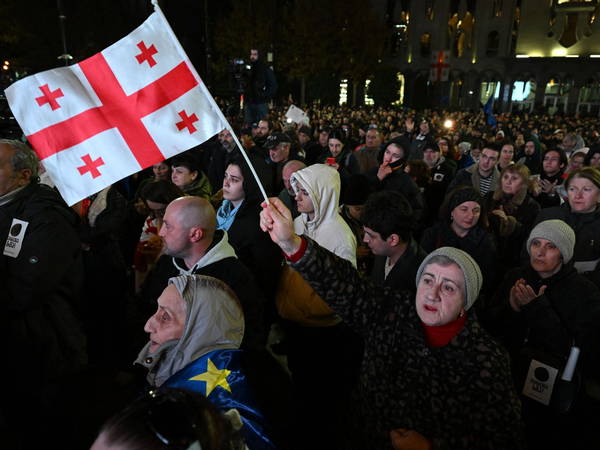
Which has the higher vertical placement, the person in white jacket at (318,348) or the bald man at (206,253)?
the bald man at (206,253)

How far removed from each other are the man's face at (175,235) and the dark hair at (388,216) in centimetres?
121

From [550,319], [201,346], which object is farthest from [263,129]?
[201,346]

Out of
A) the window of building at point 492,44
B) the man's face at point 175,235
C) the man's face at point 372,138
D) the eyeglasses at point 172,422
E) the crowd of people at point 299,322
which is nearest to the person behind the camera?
the eyeglasses at point 172,422

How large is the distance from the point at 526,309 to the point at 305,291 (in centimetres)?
141

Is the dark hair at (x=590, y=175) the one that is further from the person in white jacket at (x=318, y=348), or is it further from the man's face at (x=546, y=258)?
the person in white jacket at (x=318, y=348)

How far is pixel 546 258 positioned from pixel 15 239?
328cm

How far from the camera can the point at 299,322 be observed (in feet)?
11.1

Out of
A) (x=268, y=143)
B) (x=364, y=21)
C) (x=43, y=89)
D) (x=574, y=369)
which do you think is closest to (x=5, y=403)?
(x=43, y=89)

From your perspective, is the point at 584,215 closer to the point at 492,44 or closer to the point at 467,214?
the point at 467,214

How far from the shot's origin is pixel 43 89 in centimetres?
230

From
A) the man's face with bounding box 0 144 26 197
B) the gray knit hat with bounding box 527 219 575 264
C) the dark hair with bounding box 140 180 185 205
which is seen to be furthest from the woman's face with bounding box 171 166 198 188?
the gray knit hat with bounding box 527 219 575 264

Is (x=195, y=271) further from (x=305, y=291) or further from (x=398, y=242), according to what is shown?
(x=398, y=242)

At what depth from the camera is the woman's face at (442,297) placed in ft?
7.05

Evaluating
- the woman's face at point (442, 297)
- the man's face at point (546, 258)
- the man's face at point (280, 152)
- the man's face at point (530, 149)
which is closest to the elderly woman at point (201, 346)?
the woman's face at point (442, 297)
